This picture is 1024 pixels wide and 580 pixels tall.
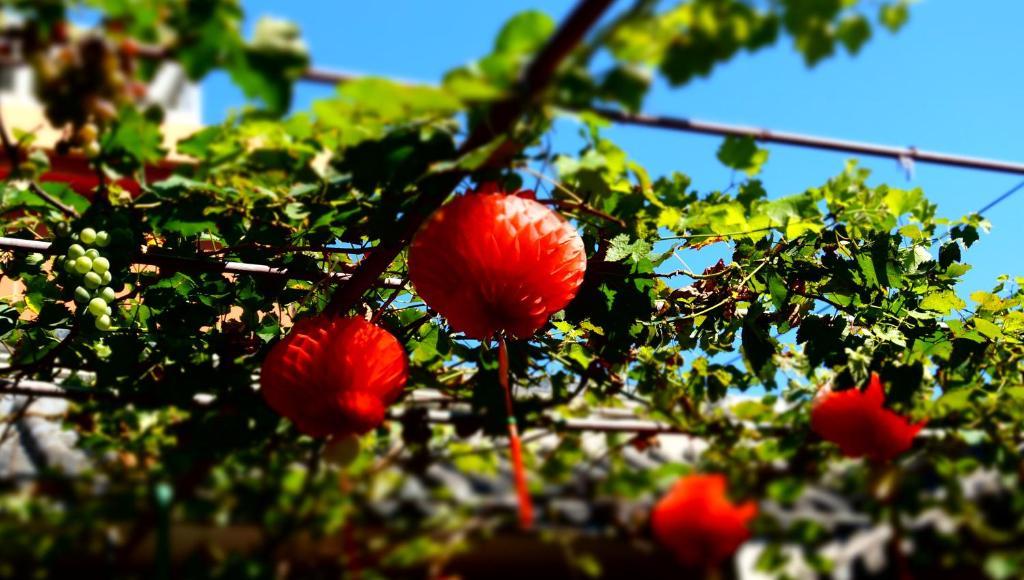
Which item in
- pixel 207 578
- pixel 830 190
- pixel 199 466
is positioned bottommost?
pixel 207 578

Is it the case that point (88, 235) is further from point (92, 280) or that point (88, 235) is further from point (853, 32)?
point (853, 32)

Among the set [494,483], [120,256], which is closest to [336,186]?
[120,256]

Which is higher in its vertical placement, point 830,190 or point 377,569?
point 830,190

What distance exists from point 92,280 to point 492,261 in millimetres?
921

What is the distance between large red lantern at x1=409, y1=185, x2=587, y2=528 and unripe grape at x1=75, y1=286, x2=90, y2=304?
0.82 m

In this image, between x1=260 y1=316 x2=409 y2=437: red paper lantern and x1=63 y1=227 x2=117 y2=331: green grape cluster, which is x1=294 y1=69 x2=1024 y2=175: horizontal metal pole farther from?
x1=63 y1=227 x2=117 y2=331: green grape cluster

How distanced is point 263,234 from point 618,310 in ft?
2.54

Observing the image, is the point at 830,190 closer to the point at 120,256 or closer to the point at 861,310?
the point at 861,310

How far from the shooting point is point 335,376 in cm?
132

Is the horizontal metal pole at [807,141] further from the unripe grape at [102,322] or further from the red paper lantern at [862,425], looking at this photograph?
the unripe grape at [102,322]

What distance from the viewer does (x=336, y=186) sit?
142cm

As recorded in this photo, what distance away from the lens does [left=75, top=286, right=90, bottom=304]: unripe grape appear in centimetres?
168

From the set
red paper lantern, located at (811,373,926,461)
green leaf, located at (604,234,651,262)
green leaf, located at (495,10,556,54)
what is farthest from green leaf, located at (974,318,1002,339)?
green leaf, located at (495,10,556,54)

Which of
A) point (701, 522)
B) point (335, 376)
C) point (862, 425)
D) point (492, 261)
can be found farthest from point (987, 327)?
point (701, 522)
